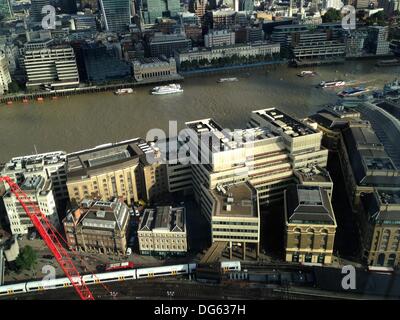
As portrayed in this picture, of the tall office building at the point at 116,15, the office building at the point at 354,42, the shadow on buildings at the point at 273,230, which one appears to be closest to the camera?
the shadow on buildings at the point at 273,230

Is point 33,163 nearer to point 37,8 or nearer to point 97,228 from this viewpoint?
point 97,228

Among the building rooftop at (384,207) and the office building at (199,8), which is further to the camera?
the office building at (199,8)

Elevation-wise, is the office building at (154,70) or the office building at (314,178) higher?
the office building at (154,70)

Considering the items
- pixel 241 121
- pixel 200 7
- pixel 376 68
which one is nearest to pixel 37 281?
pixel 241 121

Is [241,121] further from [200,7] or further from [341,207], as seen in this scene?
[200,7]

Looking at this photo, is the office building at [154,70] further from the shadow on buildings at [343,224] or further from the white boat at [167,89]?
the shadow on buildings at [343,224]

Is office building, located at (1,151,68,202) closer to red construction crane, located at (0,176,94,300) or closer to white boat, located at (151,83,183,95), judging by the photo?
red construction crane, located at (0,176,94,300)

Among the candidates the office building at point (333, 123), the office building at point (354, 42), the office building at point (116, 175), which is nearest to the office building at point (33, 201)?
the office building at point (116, 175)
